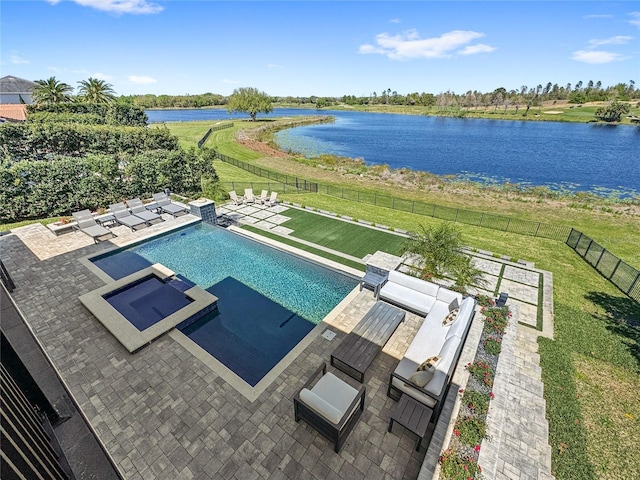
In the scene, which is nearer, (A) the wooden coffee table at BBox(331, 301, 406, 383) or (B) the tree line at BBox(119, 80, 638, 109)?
(A) the wooden coffee table at BBox(331, 301, 406, 383)

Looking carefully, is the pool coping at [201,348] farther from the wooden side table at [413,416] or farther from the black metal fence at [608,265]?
the black metal fence at [608,265]

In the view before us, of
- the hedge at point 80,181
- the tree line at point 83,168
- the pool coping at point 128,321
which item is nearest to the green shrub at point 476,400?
the pool coping at point 128,321

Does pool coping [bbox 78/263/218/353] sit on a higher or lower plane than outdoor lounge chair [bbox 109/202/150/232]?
lower

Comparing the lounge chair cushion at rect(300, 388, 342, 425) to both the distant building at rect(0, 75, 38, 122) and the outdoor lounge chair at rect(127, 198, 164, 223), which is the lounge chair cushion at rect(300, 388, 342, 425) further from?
the distant building at rect(0, 75, 38, 122)

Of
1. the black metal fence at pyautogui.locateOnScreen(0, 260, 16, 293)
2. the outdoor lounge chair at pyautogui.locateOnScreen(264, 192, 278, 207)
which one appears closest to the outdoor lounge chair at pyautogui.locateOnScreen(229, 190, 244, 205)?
the outdoor lounge chair at pyautogui.locateOnScreen(264, 192, 278, 207)

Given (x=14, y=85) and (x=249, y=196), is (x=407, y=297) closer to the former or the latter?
(x=249, y=196)

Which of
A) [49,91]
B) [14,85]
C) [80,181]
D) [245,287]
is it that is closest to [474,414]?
[245,287]
